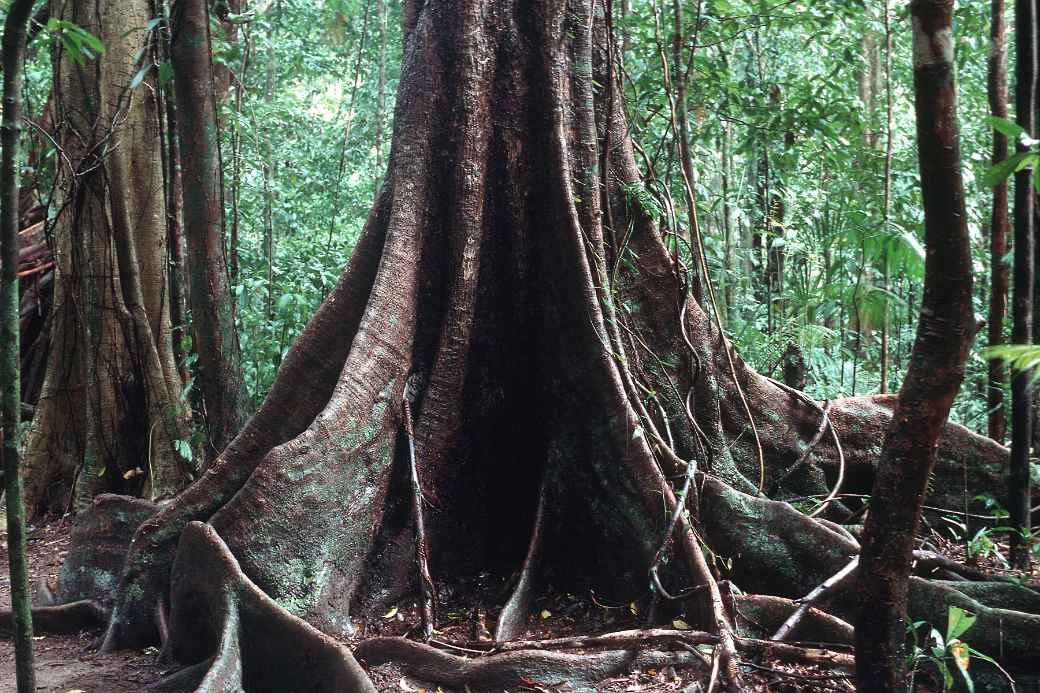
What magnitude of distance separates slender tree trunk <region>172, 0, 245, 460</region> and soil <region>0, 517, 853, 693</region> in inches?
55.2

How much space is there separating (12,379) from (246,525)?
1549mm

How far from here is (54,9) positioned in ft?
21.5

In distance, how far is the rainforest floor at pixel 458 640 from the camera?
10.5ft

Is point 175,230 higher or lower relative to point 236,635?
higher

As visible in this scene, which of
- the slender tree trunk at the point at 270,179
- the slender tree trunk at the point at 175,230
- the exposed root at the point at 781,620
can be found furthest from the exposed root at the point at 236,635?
the slender tree trunk at the point at 270,179

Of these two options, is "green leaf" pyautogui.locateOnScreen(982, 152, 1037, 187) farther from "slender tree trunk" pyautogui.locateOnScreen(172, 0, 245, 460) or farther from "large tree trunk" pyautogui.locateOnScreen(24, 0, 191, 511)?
"large tree trunk" pyautogui.locateOnScreen(24, 0, 191, 511)

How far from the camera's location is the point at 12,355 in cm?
221

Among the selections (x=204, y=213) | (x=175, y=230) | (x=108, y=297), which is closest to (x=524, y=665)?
(x=204, y=213)

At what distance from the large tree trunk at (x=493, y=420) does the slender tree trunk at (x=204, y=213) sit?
56cm

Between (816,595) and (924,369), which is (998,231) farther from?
(924,369)

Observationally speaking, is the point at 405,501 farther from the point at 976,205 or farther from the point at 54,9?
the point at 976,205

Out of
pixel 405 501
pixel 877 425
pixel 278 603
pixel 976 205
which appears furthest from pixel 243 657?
pixel 976 205

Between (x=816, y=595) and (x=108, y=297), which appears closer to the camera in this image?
(x=816, y=595)

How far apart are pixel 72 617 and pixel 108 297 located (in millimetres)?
2938
